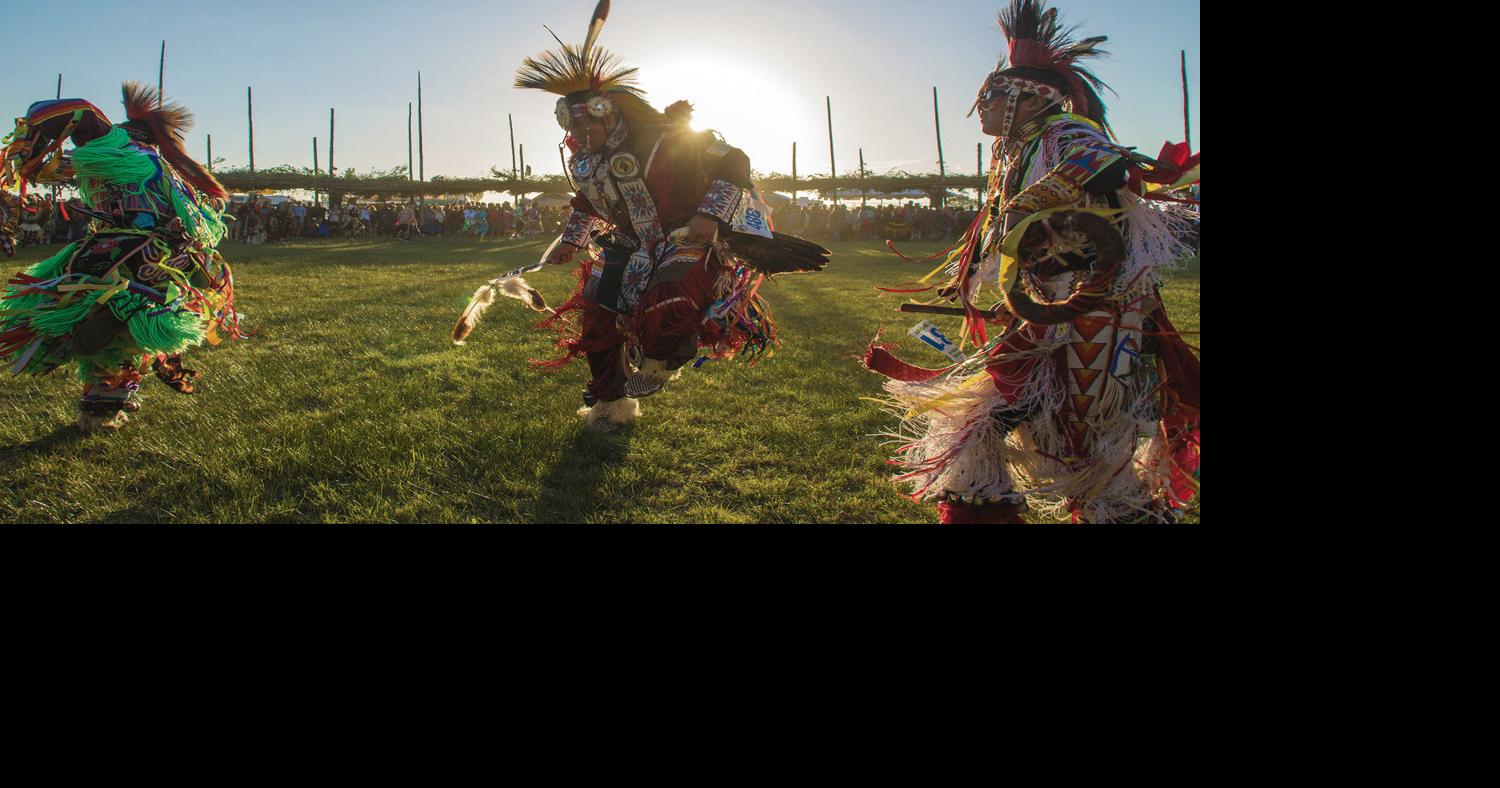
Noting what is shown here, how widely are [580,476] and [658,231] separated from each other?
1.27 meters

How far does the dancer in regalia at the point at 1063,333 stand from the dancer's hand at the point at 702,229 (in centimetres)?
125

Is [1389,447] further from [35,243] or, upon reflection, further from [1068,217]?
[35,243]

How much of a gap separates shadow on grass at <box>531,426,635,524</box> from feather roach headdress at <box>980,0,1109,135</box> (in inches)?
81.0

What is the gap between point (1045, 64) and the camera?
2406 mm

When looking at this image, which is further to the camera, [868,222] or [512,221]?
[512,221]

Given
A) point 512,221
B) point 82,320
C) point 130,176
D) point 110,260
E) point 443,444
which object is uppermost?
point 512,221

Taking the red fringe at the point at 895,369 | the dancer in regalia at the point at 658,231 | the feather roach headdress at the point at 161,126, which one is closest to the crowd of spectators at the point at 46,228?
the feather roach headdress at the point at 161,126

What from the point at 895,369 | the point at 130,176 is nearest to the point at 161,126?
the point at 130,176

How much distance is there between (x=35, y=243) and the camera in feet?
52.5

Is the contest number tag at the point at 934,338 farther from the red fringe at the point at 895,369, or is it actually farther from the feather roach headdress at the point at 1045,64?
the feather roach headdress at the point at 1045,64

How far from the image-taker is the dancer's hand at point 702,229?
3387 mm

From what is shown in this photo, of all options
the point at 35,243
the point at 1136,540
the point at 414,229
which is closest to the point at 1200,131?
the point at 1136,540

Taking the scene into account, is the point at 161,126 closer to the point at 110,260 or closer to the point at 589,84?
the point at 110,260

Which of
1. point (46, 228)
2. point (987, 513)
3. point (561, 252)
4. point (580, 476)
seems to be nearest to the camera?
point (987, 513)
